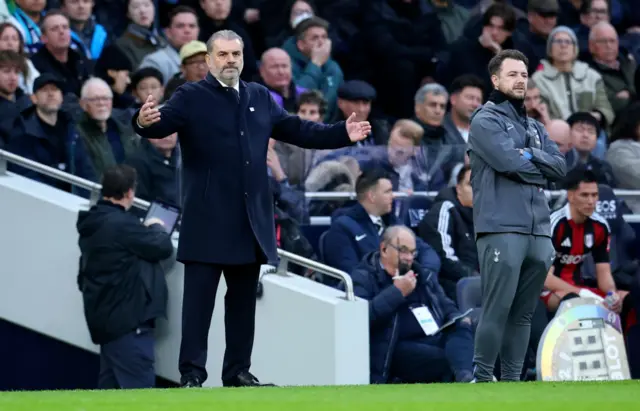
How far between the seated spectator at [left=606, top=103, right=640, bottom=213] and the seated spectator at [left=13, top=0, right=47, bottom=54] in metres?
5.46

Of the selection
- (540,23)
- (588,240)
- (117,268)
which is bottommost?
(117,268)

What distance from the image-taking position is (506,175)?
374 inches

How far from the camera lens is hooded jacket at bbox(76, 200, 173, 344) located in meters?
12.4

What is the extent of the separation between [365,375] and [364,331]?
1.08ft

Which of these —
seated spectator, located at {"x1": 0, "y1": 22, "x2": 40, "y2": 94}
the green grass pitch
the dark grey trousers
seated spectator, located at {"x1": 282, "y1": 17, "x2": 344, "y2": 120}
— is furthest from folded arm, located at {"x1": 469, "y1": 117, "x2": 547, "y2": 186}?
seated spectator, located at {"x1": 282, "y1": 17, "x2": 344, "y2": 120}

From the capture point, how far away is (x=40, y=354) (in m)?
13.5

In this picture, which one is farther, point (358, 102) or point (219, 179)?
point (358, 102)

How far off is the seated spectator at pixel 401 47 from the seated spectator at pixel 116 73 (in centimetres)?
298

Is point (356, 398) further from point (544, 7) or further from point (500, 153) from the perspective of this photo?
point (544, 7)

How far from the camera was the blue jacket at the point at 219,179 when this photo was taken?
946 centimetres

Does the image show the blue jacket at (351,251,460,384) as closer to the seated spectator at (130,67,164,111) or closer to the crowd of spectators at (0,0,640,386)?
the crowd of spectators at (0,0,640,386)

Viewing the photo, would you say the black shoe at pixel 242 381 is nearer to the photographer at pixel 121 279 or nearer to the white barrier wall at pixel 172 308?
the white barrier wall at pixel 172 308

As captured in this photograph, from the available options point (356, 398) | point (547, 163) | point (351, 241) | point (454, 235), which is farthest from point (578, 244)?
point (356, 398)

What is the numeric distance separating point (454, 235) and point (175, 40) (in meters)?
4.17
